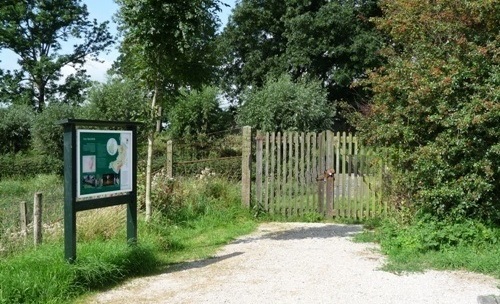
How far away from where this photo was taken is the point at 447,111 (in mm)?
6863

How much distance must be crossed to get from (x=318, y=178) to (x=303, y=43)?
56.7 ft

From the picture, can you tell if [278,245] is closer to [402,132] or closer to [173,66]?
[402,132]

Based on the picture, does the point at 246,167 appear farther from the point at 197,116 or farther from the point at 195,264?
the point at 197,116

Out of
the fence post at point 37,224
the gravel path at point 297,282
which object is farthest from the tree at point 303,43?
the fence post at point 37,224

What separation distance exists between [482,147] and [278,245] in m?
3.35

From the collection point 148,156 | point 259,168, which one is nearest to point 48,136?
point 259,168

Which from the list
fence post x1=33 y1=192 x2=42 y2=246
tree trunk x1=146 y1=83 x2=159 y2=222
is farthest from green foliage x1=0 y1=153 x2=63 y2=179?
fence post x1=33 y1=192 x2=42 y2=246

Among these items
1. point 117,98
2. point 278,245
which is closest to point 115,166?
point 278,245

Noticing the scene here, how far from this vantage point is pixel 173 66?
789cm

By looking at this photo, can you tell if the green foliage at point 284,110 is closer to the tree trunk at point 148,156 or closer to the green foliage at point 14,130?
the tree trunk at point 148,156

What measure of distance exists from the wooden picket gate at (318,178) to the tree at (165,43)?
A: 310 cm

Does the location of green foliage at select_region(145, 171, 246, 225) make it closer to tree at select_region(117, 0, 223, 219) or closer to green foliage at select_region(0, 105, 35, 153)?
tree at select_region(117, 0, 223, 219)

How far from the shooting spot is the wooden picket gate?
10242 mm

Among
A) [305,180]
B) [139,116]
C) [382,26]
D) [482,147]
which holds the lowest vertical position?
[305,180]
